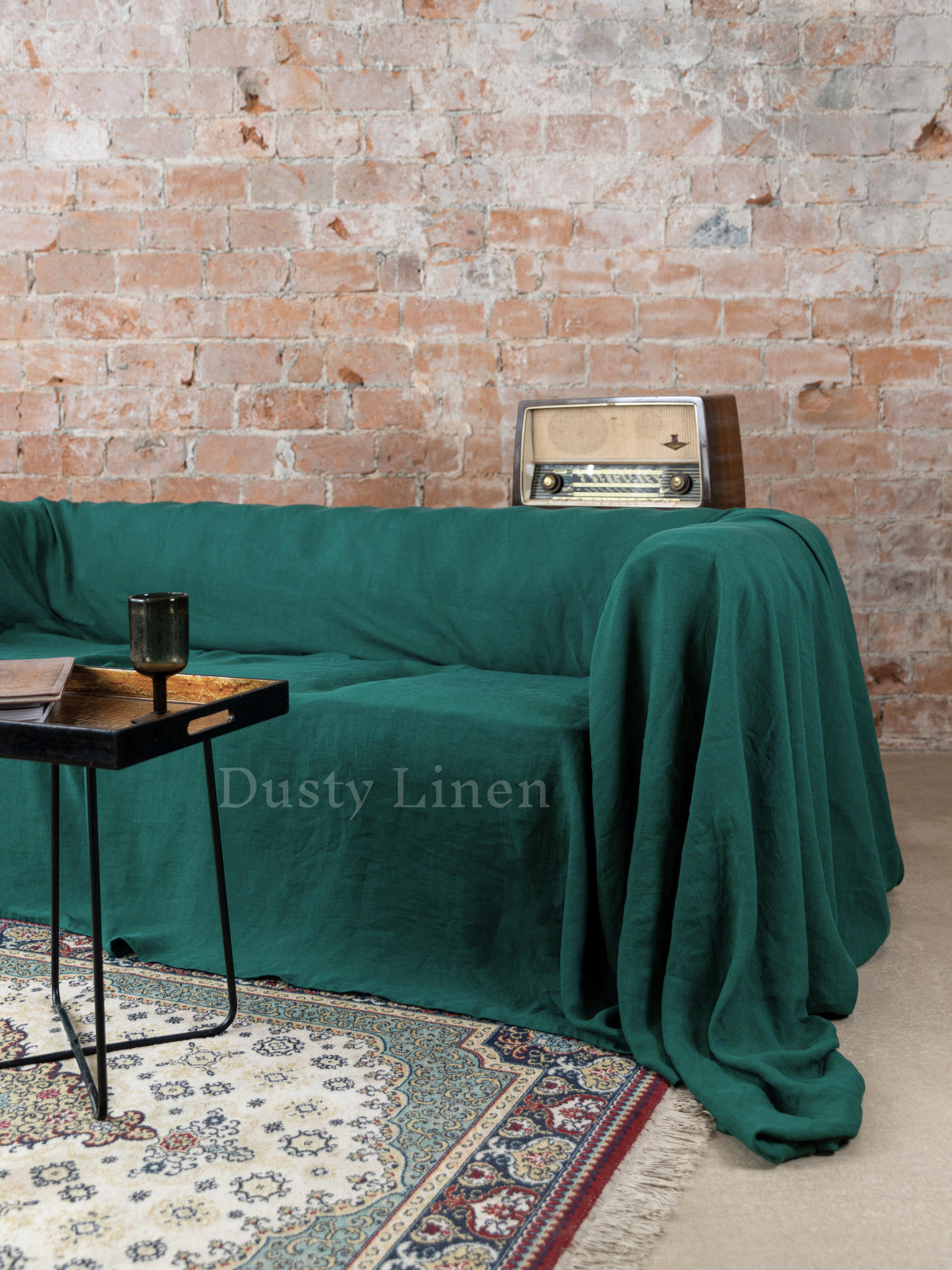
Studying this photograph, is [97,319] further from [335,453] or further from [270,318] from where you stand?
[335,453]

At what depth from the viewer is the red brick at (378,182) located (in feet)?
11.8

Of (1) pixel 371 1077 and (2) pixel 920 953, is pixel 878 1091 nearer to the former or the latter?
(2) pixel 920 953

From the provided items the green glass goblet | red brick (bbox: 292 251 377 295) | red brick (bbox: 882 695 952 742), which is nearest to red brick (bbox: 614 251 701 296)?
red brick (bbox: 292 251 377 295)

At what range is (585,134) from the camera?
3.53 m

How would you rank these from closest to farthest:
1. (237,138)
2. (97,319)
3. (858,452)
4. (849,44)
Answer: (849,44) → (858,452) → (237,138) → (97,319)

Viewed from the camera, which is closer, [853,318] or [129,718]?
[129,718]

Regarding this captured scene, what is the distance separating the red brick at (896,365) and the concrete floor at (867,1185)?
7.18 feet

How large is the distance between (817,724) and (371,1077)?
87 cm

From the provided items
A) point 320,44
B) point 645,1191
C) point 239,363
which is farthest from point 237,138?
point 645,1191

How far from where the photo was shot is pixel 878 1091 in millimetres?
1534

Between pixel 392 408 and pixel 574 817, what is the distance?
2249 mm

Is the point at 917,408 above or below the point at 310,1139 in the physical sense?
above

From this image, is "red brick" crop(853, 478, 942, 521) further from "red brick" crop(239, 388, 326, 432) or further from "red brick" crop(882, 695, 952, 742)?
"red brick" crop(239, 388, 326, 432)

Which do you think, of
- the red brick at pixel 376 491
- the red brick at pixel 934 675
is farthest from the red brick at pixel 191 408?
the red brick at pixel 934 675
